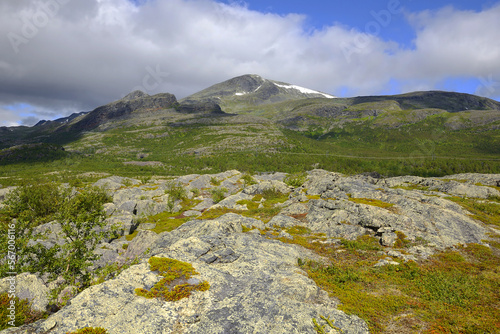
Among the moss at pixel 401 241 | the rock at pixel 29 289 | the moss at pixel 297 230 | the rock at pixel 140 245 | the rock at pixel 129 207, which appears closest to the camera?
the rock at pixel 29 289

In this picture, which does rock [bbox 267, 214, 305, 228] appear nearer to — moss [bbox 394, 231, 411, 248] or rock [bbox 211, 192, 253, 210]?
moss [bbox 394, 231, 411, 248]

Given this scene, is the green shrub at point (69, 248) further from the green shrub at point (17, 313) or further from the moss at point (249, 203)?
the moss at point (249, 203)

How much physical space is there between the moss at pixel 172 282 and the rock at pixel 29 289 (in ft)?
27.0

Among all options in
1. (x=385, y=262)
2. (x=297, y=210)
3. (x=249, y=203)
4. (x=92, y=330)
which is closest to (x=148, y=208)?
(x=249, y=203)

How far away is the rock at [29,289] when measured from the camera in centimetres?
1627

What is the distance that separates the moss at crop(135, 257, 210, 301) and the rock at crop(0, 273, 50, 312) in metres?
8.23

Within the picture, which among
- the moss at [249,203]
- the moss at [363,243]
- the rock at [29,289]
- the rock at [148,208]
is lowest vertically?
the rock at [148,208]

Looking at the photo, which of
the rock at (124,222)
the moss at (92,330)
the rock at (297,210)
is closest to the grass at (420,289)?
the moss at (92,330)

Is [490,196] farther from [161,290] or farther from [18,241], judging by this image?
[18,241]

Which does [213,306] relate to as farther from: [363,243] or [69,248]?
[363,243]

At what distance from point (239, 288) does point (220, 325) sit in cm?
394

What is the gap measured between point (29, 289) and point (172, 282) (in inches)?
479

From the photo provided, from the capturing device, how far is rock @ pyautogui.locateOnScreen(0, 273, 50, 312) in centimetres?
1627

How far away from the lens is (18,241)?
20.1 meters
